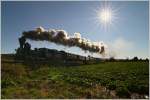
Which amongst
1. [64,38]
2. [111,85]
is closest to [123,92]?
[111,85]

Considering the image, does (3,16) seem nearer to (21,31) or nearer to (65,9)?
(21,31)

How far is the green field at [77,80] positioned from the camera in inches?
174

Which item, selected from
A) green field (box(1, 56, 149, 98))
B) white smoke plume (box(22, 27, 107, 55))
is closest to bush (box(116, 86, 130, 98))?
green field (box(1, 56, 149, 98))

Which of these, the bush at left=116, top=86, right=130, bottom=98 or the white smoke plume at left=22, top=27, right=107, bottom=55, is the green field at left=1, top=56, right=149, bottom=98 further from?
the white smoke plume at left=22, top=27, right=107, bottom=55

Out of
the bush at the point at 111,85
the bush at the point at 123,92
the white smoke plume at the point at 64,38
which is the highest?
the white smoke plume at the point at 64,38

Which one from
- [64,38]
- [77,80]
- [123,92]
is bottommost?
[123,92]

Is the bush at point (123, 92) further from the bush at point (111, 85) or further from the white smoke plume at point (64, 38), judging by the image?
the white smoke plume at point (64, 38)

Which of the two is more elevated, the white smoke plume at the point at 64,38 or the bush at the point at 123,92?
the white smoke plume at the point at 64,38

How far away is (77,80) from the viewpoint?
4.49 meters

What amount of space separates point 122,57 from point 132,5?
22.3 inches

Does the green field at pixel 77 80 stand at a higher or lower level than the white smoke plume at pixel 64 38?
lower

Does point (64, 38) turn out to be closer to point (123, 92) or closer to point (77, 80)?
point (77, 80)

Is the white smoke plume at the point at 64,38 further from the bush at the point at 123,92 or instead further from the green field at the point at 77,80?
the bush at the point at 123,92

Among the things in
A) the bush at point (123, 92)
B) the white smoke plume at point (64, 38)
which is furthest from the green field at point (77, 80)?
the white smoke plume at point (64, 38)
